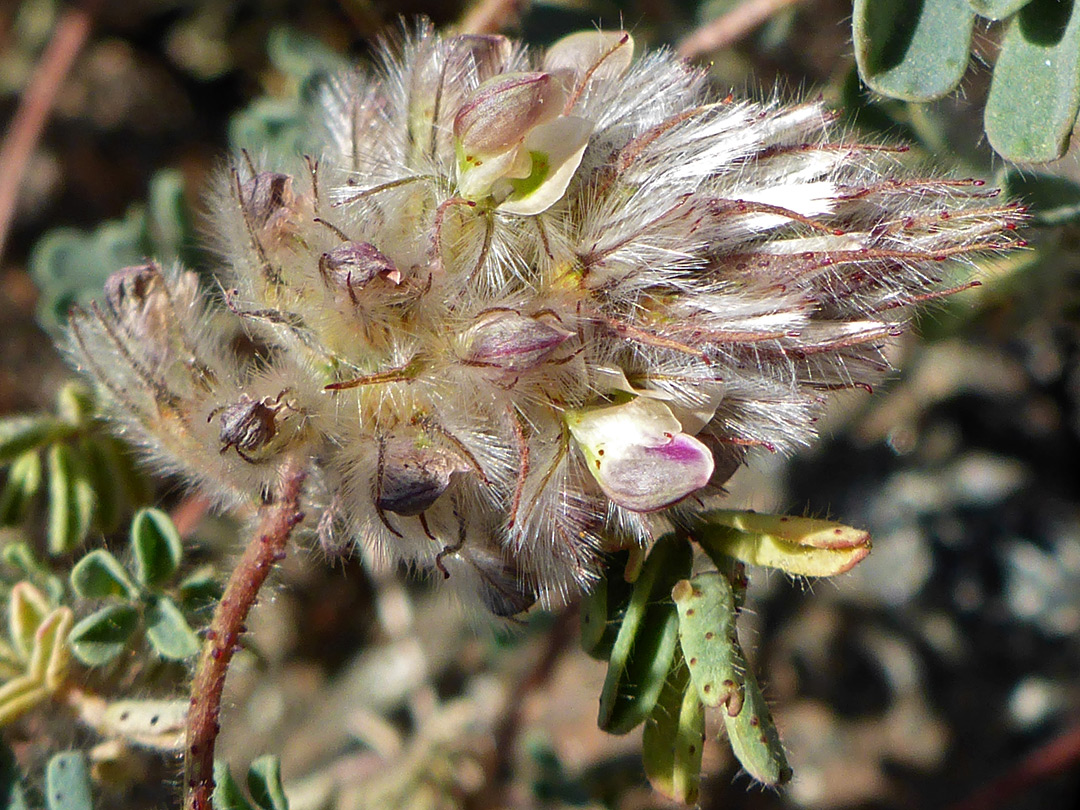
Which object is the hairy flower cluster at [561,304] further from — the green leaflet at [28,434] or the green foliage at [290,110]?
the green foliage at [290,110]

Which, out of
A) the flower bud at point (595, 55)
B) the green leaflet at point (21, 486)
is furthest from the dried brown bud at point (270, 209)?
the green leaflet at point (21, 486)

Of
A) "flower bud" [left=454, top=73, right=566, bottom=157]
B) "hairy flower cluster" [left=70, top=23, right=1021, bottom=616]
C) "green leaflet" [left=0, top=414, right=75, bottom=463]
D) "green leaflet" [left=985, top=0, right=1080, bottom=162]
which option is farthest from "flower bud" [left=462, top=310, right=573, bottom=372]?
"green leaflet" [left=0, top=414, right=75, bottom=463]

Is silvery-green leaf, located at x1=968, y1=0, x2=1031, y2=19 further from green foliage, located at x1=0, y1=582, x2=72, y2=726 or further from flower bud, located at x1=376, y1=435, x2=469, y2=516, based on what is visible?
green foliage, located at x1=0, y1=582, x2=72, y2=726

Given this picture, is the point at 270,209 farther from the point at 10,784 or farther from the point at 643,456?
the point at 10,784

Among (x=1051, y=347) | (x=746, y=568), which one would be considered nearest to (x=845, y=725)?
(x=1051, y=347)

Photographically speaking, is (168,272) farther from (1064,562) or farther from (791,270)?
(1064,562)

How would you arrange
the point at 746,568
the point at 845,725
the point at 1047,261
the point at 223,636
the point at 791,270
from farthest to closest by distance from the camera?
the point at 845,725
the point at 1047,261
the point at 746,568
the point at 223,636
the point at 791,270
